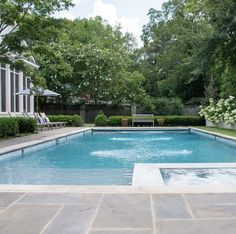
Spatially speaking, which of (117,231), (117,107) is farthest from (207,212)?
(117,107)

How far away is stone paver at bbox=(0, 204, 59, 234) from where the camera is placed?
10.4 ft

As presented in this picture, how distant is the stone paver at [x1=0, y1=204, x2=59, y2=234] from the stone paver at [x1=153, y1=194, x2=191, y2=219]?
3.46 feet

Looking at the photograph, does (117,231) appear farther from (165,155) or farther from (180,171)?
(165,155)

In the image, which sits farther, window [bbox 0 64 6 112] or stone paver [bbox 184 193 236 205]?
window [bbox 0 64 6 112]

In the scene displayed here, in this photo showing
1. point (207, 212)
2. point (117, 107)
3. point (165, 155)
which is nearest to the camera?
point (207, 212)

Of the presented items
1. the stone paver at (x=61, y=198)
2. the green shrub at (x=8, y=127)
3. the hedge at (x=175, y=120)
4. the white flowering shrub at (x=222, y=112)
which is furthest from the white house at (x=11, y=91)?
the stone paver at (x=61, y=198)

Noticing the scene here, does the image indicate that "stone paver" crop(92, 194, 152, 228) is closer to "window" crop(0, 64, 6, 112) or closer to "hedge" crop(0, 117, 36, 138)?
"hedge" crop(0, 117, 36, 138)

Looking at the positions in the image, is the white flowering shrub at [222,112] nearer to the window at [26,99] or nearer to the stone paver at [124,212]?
the window at [26,99]

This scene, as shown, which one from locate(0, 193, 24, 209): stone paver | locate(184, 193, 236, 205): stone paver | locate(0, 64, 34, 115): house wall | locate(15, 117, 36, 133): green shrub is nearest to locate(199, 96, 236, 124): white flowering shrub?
locate(15, 117, 36, 133): green shrub

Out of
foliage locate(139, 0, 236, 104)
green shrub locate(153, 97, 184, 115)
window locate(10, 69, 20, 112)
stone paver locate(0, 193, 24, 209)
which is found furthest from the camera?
green shrub locate(153, 97, 184, 115)

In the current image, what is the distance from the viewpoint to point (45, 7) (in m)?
12.8

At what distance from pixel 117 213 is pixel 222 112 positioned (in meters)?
17.5

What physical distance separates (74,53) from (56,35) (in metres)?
13.8

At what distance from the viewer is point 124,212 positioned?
369 cm
